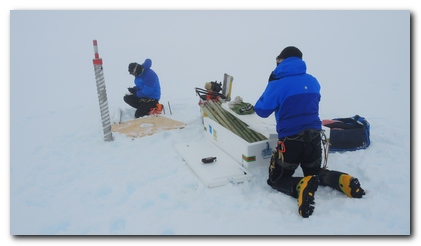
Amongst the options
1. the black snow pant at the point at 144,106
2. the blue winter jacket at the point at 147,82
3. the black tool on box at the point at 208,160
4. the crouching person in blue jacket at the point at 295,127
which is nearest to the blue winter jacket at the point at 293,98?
the crouching person in blue jacket at the point at 295,127

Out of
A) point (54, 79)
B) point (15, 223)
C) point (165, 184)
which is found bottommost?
point (15, 223)

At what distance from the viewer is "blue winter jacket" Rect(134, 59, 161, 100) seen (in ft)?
21.2

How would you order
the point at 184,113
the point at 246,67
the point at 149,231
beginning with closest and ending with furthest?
the point at 149,231
the point at 184,113
the point at 246,67

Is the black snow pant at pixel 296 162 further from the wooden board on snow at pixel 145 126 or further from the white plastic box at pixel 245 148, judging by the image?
A: the wooden board on snow at pixel 145 126

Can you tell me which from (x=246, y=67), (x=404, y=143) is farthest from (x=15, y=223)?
(x=246, y=67)

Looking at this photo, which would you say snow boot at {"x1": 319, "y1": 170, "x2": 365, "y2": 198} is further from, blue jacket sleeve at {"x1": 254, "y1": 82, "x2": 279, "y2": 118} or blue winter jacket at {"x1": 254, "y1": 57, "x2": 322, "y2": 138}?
blue jacket sleeve at {"x1": 254, "y1": 82, "x2": 279, "y2": 118}

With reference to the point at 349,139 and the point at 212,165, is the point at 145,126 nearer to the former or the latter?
the point at 212,165

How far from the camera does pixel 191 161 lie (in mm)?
4168

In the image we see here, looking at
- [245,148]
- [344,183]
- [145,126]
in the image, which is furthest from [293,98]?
[145,126]

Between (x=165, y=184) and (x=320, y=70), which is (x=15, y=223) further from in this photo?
(x=320, y=70)

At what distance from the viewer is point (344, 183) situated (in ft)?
10.6

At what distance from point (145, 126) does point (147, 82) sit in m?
1.11

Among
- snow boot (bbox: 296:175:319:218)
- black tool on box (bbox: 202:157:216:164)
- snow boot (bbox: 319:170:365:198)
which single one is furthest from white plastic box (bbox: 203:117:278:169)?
snow boot (bbox: 296:175:319:218)

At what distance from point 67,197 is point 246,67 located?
9.49m
